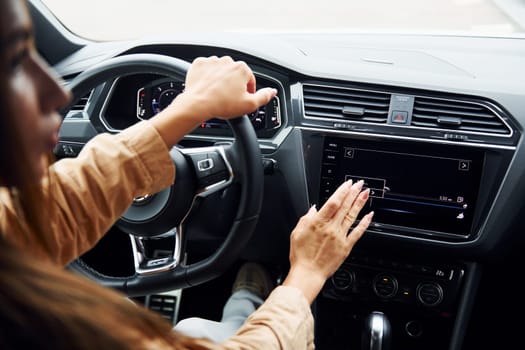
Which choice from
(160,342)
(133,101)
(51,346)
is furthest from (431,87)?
(51,346)

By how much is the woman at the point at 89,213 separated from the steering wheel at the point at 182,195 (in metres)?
0.09

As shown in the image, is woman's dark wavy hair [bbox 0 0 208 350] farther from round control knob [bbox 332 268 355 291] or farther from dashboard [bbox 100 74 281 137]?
round control knob [bbox 332 268 355 291]

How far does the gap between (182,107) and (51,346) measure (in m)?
0.58

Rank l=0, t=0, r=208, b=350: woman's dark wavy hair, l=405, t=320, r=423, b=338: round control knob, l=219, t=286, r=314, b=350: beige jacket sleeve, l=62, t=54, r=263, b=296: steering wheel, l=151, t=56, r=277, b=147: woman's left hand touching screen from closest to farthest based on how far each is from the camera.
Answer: l=0, t=0, r=208, b=350: woman's dark wavy hair < l=219, t=286, r=314, b=350: beige jacket sleeve < l=151, t=56, r=277, b=147: woman's left hand touching screen < l=62, t=54, r=263, b=296: steering wheel < l=405, t=320, r=423, b=338: round control knob

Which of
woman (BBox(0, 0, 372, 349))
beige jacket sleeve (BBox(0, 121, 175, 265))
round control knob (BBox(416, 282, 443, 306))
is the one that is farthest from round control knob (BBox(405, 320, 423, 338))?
beige jacket sleeve (BBox(0, 121, 175, 265))

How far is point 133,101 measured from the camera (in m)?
1.48

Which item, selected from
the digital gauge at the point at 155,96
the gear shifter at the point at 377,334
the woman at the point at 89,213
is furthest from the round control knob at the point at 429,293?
the digital gauge at the point at 155,96

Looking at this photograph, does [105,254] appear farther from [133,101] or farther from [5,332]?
[5,332]

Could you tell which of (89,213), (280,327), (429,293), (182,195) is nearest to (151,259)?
(182,195)

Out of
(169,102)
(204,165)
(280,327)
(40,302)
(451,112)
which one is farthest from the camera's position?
(169,102)

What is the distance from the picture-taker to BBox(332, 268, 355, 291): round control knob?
156cm

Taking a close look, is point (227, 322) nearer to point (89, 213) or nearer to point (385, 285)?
point (385, 285)

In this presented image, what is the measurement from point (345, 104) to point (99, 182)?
1.96 feet

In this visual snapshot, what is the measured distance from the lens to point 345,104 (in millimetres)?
1346
